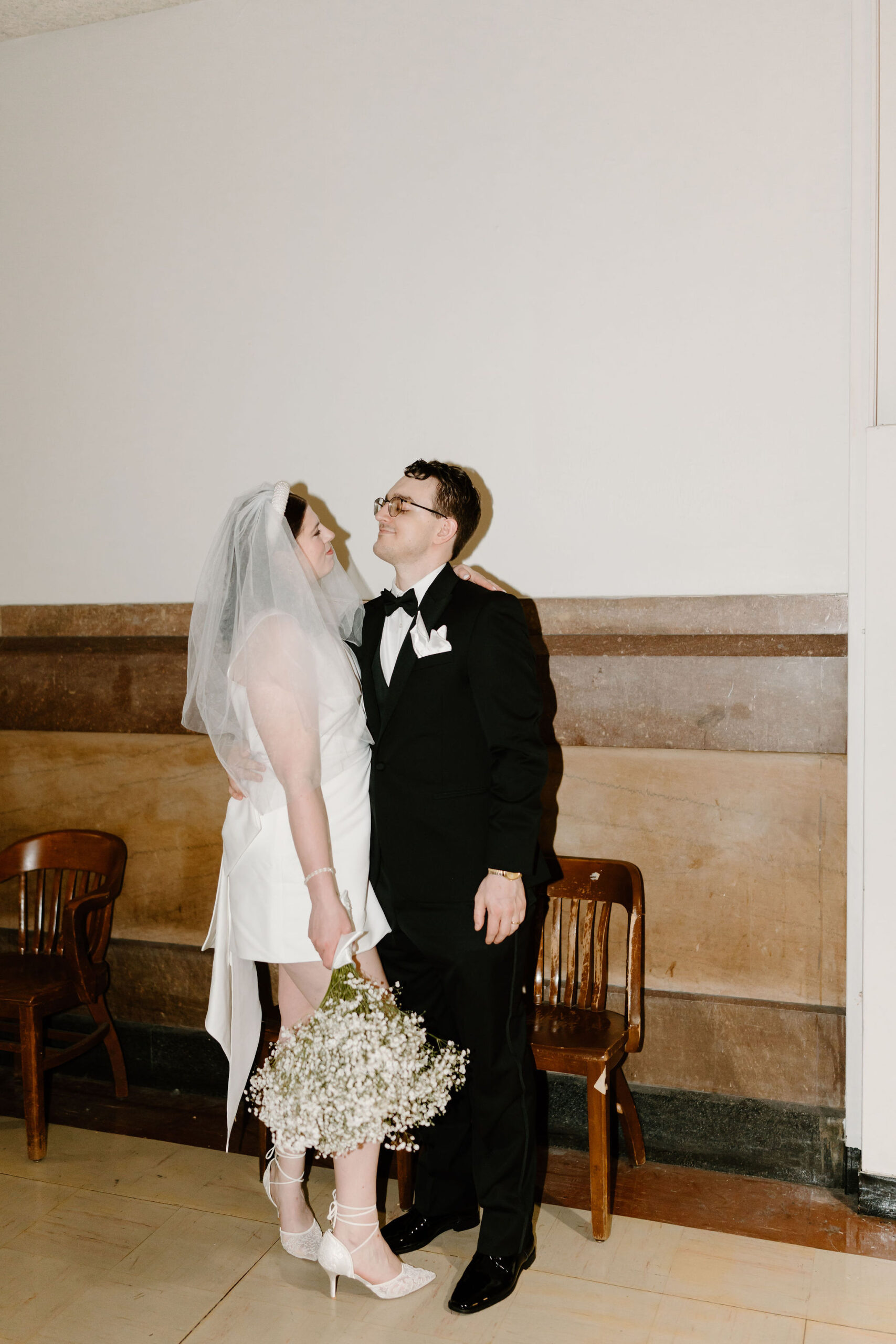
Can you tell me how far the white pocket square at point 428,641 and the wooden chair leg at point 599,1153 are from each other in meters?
1.26

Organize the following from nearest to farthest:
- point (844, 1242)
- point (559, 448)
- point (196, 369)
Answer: point (844, 1242) < point (559, 448) < point (196, 369)

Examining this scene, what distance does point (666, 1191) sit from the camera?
3.27m

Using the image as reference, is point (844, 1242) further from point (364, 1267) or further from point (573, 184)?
point (573, 184)

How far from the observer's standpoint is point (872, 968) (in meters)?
3.07

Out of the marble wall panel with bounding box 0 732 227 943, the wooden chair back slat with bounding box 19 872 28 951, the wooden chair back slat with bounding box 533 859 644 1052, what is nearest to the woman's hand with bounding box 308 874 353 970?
the wooden chair back slat with bounding box 533 859 644 1052

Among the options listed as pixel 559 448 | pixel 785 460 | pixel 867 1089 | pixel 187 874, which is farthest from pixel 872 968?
pixel 187 874

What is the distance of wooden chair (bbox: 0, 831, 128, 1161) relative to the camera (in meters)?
3.47

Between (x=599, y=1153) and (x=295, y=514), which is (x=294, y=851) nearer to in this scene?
(x=295, y=514)

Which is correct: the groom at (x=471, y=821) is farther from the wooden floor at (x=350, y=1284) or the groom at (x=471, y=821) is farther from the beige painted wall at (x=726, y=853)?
the beige painted wall at (x=726, y=853)

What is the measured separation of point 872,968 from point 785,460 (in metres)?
1.56

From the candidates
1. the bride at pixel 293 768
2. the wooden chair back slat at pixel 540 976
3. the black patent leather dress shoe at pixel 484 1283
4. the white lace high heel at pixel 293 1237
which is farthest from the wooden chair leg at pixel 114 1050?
the black patent leather dress shoe at pixel 484 1283

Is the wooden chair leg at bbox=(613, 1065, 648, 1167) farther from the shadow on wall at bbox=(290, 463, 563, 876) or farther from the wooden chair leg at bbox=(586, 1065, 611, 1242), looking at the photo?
the shadow on wall at bbox=(290, 463, 563, 876)

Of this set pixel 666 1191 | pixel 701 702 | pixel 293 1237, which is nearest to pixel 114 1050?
pixel 293 1237

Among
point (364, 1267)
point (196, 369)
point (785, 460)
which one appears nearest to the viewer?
point (364, 1267)
